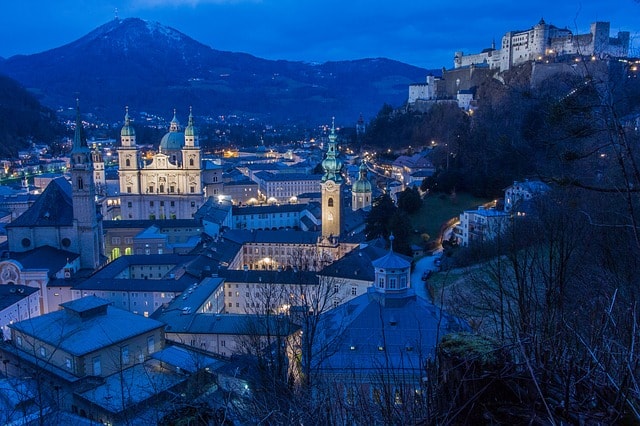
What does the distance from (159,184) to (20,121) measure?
53.2m

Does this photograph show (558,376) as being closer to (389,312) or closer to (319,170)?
(389,312)

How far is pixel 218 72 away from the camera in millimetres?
188750

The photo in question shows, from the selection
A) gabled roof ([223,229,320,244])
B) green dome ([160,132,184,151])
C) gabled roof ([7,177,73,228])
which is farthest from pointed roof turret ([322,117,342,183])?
green dome ([160,132,184,151])

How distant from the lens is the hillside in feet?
504

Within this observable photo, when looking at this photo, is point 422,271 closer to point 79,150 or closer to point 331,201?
point 331,201

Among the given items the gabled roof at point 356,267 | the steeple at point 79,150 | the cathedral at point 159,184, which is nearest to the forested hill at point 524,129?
the gabled roof at point 356,267

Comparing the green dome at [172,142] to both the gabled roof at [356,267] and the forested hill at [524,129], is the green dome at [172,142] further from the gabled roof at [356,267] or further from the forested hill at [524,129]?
the gabled roof at [356,267]

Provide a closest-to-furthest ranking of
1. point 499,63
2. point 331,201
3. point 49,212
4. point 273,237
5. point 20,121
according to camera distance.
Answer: point 49,212 → point 331,201 → point 273,237 → point 499,63 → point 20,121

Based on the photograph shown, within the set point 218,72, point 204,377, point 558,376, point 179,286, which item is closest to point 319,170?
point 179,286

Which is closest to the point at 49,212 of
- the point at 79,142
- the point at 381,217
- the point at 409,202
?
the point at 79,142

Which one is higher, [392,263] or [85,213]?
[85,213]

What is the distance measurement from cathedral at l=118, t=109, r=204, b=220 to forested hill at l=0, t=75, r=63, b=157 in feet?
124

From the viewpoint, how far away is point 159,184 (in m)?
36.7

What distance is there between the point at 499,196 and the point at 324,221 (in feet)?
28.4
